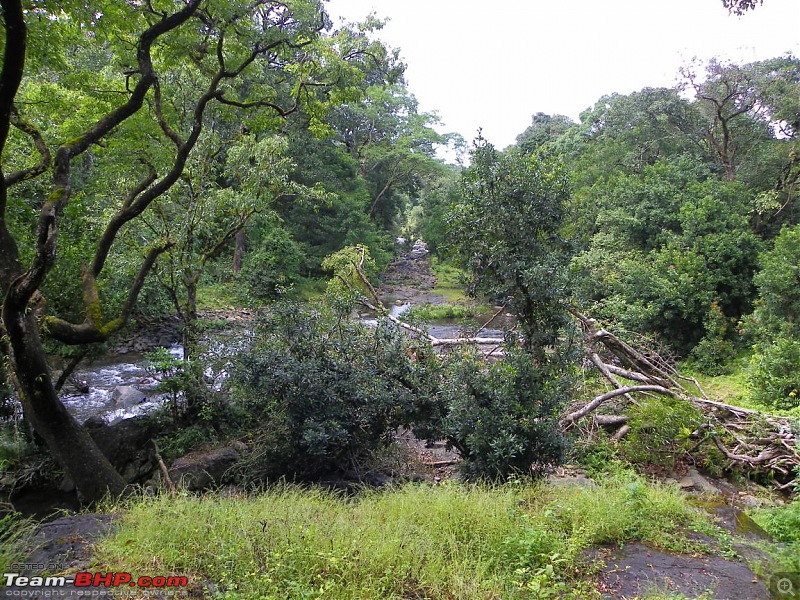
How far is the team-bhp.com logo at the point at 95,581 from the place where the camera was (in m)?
3.48

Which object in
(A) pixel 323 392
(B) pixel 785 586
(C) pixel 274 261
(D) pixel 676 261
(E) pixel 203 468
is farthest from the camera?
(C) pixel 274 261

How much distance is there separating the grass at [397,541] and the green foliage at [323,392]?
1675 mm

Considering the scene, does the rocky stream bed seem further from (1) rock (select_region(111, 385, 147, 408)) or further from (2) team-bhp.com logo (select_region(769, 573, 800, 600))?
(1) rock (select_region(111, 385, 147, 408))

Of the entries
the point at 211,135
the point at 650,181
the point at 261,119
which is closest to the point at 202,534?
the point at 261,119

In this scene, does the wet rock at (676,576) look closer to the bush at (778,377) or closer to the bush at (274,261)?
the bush at (778,377)

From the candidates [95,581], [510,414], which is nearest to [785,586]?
[510,414]

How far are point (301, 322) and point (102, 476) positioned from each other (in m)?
3.28

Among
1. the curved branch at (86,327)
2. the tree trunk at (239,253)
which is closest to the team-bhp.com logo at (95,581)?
the curved branch at (86,327)

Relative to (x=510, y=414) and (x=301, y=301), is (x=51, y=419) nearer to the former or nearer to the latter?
(x=301, y=301)

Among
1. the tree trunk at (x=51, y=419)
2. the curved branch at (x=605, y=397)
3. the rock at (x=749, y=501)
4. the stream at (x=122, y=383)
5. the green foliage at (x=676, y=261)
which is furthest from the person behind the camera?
the green foliage at (x=676, y=261)

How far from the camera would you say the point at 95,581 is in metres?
3.49

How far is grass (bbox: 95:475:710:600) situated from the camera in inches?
144

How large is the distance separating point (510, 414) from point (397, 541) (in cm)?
261

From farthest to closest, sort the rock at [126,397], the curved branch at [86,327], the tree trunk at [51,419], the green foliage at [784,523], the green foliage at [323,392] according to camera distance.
Answer: 1. the rock at [126,397]
2. the green foliage at [323,392]
3. the curved branch at [86,327]
4. the tree trunk at [51,419]
5. the green foliage at [784,523]
